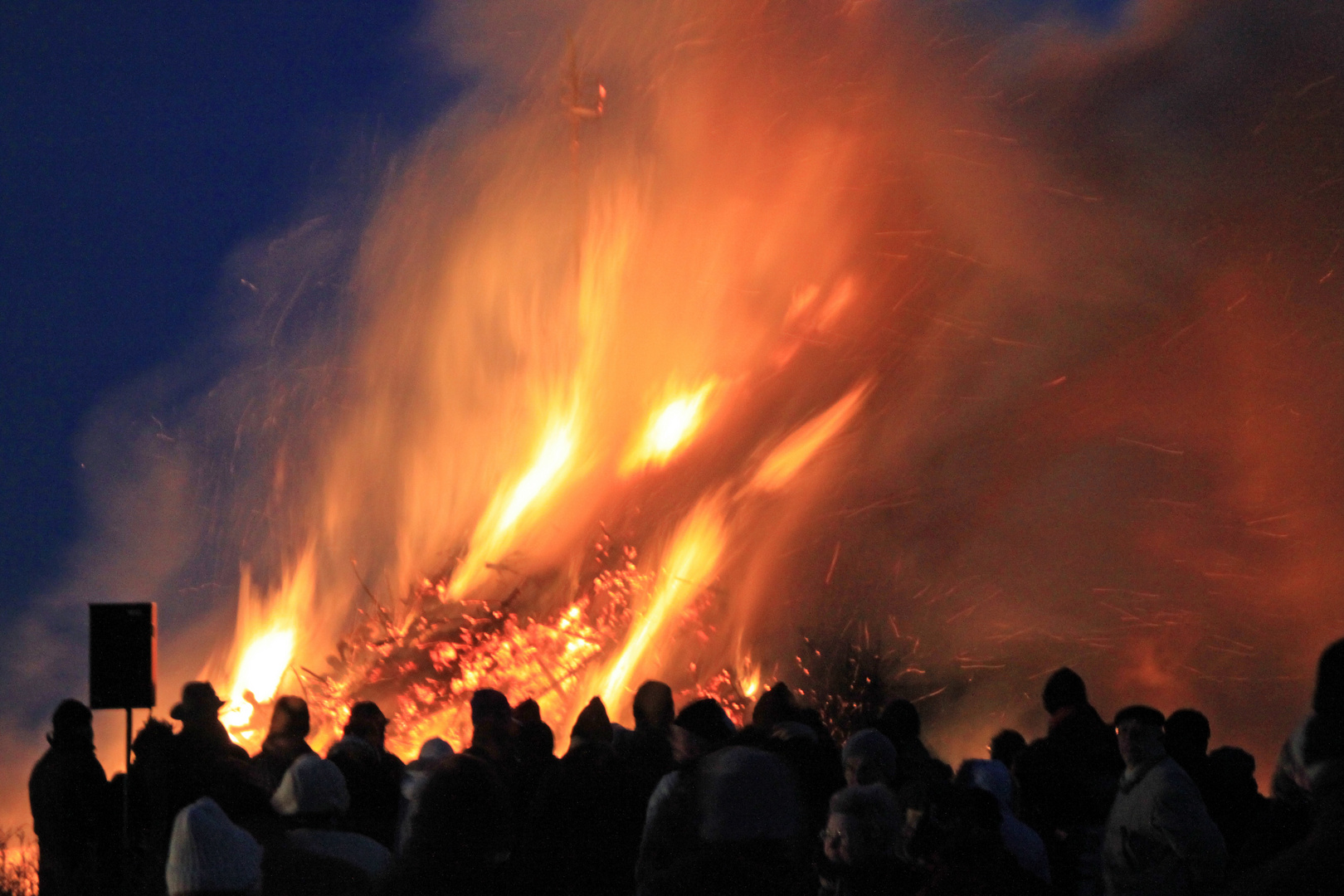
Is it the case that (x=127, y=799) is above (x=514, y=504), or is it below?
below

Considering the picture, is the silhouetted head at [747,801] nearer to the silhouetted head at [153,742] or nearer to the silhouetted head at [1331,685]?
the silhouetted head at [1331,685]

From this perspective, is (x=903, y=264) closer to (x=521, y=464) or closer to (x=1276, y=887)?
(x=521, y=464)

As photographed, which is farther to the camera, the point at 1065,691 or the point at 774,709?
the point at 774,709

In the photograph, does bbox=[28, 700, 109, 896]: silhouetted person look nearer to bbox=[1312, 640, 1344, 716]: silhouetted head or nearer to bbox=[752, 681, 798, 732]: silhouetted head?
bbox=[752, 681, 798, 732]: silhouetted head

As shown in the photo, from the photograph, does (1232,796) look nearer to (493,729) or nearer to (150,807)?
(493,729)

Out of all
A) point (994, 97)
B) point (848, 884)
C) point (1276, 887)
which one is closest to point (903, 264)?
point (994, 97)

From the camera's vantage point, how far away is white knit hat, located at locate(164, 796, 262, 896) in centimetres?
354

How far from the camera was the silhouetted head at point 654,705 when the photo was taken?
20.2 feet

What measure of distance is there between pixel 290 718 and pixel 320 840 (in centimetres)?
322

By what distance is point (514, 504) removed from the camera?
47.8 feet

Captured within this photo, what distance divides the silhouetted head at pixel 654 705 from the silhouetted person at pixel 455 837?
106 inches

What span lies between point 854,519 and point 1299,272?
6.50 m

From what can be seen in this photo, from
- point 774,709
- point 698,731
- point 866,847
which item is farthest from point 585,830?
point 866,847

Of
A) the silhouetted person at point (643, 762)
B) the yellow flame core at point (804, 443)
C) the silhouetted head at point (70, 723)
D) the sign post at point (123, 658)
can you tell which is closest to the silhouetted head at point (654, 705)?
the silhouetted person at point (643, 762)
